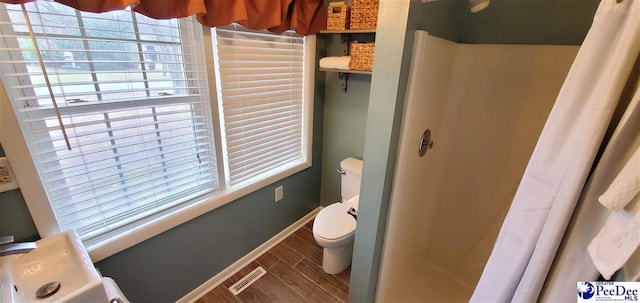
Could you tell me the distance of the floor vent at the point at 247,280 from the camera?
1.72 m

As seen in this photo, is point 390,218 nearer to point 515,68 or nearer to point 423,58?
point 423,58

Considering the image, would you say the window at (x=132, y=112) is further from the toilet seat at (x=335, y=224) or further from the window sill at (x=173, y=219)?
the toilet seat at (x=335, y=224)

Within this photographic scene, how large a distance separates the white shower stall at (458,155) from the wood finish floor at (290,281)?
19.5 inches

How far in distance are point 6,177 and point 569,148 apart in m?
1.76

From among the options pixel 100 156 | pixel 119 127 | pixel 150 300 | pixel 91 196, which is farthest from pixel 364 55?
pixel 150 300

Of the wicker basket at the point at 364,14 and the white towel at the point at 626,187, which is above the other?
the wicker basket at the point at 364,14

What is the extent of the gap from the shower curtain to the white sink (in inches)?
50.4

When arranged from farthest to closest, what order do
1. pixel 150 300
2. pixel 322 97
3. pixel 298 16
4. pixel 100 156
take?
pixel 322 97, pixel 298 16, pixel 150 300, pixel 100 156

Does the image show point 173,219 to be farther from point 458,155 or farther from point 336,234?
point 458,155

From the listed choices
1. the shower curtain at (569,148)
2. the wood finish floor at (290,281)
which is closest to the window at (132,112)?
the wood finish floor at (290,281)

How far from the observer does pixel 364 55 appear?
62.0 inches

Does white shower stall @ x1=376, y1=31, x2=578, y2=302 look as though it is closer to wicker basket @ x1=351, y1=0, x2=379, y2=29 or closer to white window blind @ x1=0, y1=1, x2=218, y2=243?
wicker basket @ x1=351, y1=0, x2=379, y2=29

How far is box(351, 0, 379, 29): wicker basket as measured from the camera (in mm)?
1513

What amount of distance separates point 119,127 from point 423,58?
1.39 metres
